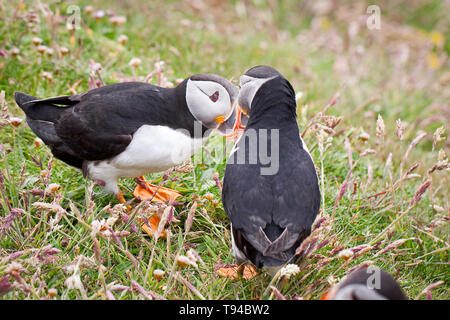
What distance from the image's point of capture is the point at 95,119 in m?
3.80

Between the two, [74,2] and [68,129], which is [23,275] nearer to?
[68,129]

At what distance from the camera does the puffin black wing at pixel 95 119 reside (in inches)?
147

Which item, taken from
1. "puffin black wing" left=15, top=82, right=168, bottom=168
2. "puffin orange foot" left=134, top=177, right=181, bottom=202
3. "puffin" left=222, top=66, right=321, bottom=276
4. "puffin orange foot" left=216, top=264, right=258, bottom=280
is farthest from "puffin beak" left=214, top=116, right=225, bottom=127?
"puffin orange foot" left=216, top=264, right=258, bottom=280

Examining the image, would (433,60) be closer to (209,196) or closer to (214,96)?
(214,96)

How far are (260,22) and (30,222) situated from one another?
5831 mm

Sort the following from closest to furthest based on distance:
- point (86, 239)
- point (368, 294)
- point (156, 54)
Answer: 1. point (368, 294)
2. point (86, 239)
3. point (156, 54)

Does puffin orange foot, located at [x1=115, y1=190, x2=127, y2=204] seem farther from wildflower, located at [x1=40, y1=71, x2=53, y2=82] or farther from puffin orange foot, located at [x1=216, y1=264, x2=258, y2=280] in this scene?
wildflower, located at [x1=40, y1=71, x2=53, y2=82]

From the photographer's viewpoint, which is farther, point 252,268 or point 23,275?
point 252,268

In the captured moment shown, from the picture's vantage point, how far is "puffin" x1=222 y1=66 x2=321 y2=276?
3129 millimetres

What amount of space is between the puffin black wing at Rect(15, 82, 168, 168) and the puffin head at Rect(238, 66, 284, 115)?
0.62 meters

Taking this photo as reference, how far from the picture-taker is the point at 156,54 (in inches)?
249

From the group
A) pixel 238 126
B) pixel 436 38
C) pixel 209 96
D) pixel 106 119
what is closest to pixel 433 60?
pixel 436 38

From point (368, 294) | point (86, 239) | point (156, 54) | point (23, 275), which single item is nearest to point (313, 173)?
point (368, 294)

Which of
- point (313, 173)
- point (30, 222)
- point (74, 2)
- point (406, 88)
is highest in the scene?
point (74, 2)
